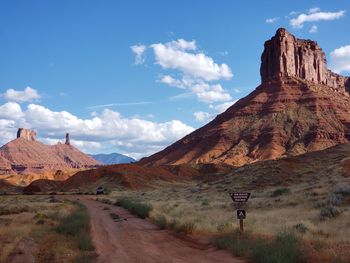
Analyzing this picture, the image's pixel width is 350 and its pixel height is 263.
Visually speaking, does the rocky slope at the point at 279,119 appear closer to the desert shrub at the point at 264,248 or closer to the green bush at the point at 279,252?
the desert shrub at the point at 264,248

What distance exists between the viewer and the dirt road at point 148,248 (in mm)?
14359

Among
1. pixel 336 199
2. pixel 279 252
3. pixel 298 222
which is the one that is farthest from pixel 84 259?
pixel 336 199

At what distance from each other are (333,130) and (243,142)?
23.9 m

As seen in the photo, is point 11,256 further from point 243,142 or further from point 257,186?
point 243,142

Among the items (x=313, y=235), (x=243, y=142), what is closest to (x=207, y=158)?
(x=243, y=142)

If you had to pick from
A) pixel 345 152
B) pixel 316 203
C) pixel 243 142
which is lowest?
pixel 316 203

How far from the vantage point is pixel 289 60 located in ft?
529

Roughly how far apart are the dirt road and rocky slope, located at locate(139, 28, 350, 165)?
3980 inches

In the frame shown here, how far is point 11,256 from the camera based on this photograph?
47.9 feet

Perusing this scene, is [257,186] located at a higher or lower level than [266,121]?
lower

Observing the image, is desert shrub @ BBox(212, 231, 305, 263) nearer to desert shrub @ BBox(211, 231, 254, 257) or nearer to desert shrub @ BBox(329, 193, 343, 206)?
desert shrub @ BBox(211, 231, 254, 257)

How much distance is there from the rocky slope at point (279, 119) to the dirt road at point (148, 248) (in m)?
101

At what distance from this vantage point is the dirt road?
14.4m

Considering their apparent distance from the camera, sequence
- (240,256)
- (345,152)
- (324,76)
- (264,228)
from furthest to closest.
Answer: (324,76) < (345,152) < (264,228) < (240,256)
